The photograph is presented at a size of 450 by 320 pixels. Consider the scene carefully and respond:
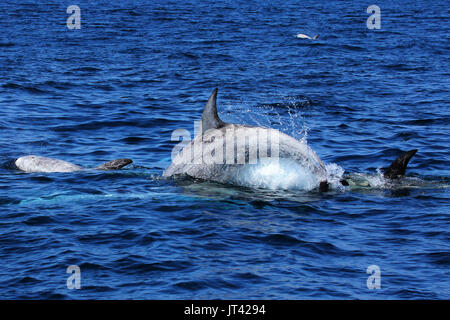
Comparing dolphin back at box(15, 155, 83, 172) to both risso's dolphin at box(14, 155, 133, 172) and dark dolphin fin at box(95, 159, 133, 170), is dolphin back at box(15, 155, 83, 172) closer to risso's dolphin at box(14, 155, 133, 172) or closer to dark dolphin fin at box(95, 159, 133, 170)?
risso's dolphin at box(14, 155, 133, 172)

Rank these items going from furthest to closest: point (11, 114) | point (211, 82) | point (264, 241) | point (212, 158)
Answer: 1. point (211, 82)
2. point (11, 114)
3. point (212, 158)
4. point (264, 241)

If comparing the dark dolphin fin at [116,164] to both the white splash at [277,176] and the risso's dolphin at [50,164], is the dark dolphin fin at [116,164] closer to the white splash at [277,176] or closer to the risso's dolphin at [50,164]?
the risso's dolphin at [50,164]

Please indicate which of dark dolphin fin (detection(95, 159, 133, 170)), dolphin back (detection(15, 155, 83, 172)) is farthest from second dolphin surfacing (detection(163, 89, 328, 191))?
dolphin back (detection(15, 155, 83, 172))

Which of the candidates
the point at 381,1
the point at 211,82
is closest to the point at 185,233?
the point at 211,82

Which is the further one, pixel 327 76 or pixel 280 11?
pixel 280 11

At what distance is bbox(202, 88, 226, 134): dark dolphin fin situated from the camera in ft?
38.5

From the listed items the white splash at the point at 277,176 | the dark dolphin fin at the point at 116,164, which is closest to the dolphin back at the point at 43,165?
the dark dolphin fin at the point at 116,164

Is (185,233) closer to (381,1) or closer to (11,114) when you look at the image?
(11,114)

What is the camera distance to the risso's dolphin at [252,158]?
1208 centimetres

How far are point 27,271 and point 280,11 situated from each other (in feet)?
145

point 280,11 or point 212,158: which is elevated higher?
point 280,11

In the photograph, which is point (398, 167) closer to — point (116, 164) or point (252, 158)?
point (252, 158)

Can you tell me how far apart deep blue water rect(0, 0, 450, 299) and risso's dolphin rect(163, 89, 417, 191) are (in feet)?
1.18

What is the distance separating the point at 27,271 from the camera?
838 centimetres
